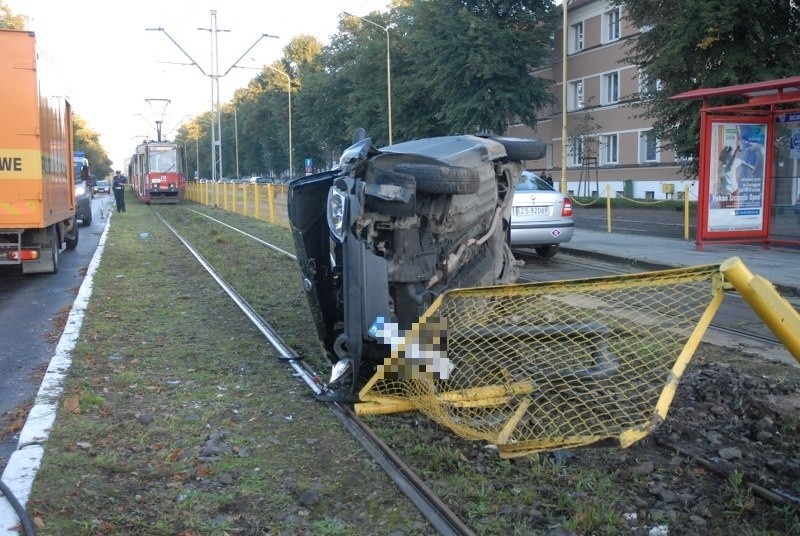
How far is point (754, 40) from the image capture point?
20.3 metres

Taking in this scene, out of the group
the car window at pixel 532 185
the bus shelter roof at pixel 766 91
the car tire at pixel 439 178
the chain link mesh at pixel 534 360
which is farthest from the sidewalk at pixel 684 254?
the car tire at pixel 439 178

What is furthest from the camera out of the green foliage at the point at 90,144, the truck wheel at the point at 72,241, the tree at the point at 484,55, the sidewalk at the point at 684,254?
the green foliage at the point at 90,144

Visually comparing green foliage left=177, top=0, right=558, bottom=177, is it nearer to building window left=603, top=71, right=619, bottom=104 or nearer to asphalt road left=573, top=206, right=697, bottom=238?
building window left=603, top=71, right=619, bottom=104

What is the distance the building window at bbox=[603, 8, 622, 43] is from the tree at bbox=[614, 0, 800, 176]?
22467 millimetres

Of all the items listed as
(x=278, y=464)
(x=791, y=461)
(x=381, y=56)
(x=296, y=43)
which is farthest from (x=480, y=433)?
(x=296, y=43)

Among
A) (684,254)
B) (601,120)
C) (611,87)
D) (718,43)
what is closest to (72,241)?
(684,254)

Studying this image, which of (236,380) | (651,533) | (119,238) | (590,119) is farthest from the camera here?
(590,119)

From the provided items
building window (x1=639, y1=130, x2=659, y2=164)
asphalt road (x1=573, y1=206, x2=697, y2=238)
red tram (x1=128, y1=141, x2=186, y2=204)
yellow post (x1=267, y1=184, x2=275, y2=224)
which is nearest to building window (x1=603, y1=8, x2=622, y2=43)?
building window (x1=639, y1=130, x2=659, y2=164)

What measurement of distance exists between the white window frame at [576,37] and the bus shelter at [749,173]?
32.6 metres

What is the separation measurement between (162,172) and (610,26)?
24.9 meters

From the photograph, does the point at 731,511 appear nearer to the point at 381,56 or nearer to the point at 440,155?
the point at 440,155

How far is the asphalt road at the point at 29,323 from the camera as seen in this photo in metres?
6.22

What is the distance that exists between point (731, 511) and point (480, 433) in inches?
54.8

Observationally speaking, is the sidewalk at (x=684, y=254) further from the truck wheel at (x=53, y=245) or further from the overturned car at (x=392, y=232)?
the truck wheel at (x=53, y=245)
